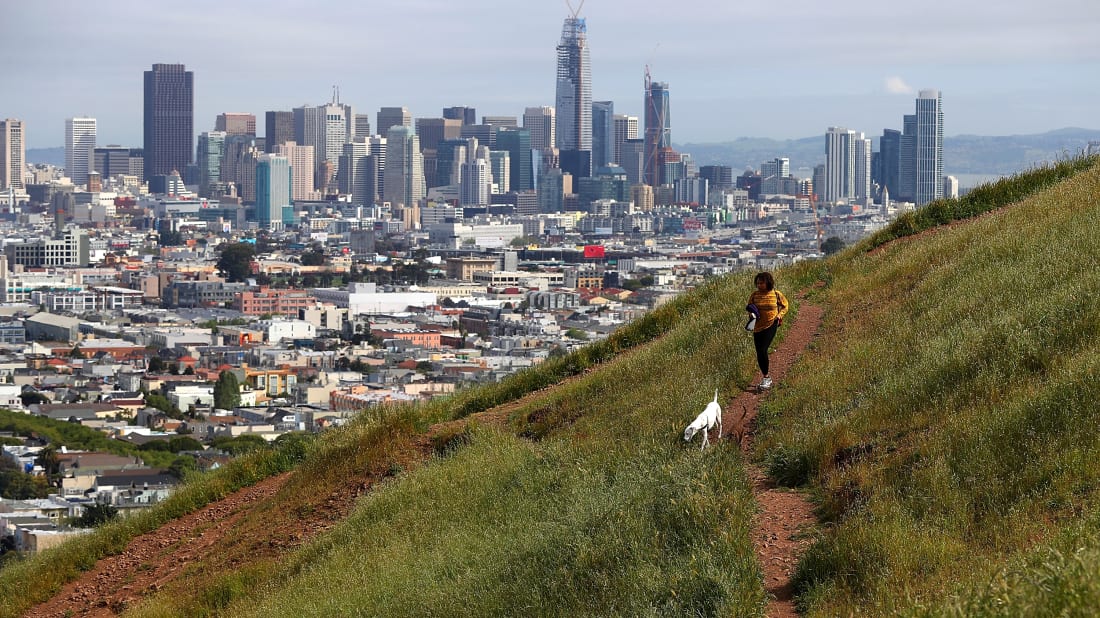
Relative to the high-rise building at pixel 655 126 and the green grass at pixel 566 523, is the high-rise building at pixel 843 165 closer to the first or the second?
the high-rise building at pixel 655 126

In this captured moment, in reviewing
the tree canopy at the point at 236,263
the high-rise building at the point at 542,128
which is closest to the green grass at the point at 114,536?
the tree canopy at the point at 236,263

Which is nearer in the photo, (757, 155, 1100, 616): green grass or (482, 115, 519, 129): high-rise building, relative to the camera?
(757, 155, 1100, 616): green grass

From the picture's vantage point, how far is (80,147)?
6363 inches

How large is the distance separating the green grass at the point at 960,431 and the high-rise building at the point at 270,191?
392ft

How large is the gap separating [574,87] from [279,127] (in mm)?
30772

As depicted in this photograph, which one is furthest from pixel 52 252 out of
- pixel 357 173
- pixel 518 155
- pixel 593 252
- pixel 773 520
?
pixel 773 520

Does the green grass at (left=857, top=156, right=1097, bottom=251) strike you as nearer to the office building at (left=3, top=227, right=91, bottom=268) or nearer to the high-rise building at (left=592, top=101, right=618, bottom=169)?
the office building at (left=3, top=227, right=91, bottom=268)

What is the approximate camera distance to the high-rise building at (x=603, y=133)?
156 metres

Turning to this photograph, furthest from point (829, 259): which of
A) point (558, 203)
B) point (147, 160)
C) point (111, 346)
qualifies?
point (147, 160)

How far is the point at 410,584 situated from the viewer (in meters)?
4.48

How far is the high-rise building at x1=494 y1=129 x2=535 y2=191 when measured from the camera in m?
143

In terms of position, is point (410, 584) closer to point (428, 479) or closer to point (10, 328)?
point (428, 479)

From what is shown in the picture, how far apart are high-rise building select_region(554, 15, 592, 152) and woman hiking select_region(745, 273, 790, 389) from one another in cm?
15273

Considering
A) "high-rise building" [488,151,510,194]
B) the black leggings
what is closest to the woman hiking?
the black leggings
